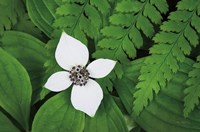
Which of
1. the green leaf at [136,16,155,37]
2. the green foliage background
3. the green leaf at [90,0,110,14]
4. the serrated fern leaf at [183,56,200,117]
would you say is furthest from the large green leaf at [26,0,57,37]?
the serrated fern leaf at [183,56,200,117]

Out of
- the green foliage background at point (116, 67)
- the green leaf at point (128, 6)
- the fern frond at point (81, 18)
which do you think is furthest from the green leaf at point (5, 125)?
the green leaf at point (128, 6)

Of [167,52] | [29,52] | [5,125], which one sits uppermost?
[167,52]

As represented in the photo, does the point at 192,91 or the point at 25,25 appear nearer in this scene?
the point at 192,91

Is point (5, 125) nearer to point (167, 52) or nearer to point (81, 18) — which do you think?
point (81, 18)

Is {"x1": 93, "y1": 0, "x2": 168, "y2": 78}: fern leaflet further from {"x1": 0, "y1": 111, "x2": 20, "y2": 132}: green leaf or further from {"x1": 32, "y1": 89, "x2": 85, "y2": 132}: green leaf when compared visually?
{"x1": 0, "y1": 111, "x2": 20, "y2": 132}: green leaf

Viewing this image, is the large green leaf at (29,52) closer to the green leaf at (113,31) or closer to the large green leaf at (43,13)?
the large green leaf at (43,13)

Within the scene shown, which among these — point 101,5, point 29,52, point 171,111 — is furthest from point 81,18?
point 171,111

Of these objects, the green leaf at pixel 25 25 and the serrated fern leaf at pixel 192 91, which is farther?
the green leaf at pixel 25 25
